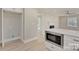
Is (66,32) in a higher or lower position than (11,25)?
lower

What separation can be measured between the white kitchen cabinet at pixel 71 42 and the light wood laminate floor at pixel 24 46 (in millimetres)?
319

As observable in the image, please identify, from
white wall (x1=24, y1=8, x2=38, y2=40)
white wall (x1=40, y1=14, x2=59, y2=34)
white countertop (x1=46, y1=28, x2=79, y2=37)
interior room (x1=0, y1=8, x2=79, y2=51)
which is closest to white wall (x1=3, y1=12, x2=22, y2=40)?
interior room (x1=0, y1=8, x2=79, y2=51)

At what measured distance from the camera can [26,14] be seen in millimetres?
1457

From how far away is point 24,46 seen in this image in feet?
4.77

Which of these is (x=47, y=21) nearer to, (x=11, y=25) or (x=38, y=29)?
(x=38, y=29)

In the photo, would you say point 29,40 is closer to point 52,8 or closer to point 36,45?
point 36,45

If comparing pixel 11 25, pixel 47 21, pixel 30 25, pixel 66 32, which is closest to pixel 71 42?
pixel 66 32

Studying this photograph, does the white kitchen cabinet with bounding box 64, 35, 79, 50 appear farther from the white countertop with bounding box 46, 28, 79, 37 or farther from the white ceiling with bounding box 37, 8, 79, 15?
the white ceiling with bounding box 37, 8, 79, 15

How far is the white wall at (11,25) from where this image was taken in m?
1.41

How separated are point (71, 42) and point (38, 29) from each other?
532 millimetres

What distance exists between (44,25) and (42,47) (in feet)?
1.13

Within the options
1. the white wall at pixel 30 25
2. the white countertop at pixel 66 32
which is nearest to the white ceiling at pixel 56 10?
the white wall at pixel 30 25
